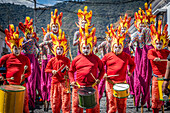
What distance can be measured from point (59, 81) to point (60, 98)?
1.34ft

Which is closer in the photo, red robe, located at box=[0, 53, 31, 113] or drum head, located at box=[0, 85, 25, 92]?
drum head, located at box=[0, 85, 25, 92]

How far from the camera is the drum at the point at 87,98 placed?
3578mm

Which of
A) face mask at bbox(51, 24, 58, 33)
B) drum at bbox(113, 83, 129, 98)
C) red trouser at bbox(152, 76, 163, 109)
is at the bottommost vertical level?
red trouser at bbox(152, 76, 163, 109)

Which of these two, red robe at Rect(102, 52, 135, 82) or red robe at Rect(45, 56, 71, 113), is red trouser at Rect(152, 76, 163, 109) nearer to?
red robe at Rect(102, 52, 135, 82)

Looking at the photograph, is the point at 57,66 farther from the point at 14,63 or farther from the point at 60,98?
the point at 14,63

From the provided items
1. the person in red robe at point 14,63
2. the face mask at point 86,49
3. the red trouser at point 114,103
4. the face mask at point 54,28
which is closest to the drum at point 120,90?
the red trouser at point 114,103

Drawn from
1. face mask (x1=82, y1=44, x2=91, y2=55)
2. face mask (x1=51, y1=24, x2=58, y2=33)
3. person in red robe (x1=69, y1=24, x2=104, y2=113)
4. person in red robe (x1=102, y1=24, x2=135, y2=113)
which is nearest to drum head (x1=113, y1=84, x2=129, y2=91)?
person in red robe (x1=102, y1=24, x2=135, y2=113)

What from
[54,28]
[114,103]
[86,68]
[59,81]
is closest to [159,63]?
[114,103]

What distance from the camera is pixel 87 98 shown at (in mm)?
3578

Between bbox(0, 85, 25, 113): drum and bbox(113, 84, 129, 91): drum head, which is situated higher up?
bbox(113, 84, 129, 91): drum head

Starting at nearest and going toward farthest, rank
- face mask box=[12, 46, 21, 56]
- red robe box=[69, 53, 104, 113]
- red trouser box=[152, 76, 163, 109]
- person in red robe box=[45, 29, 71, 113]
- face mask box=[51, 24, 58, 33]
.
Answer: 1. red robe box=[69, 53, 104, 113]
2. person in red robe box=[45, 29, 71, 113]
3. face mask box=[12, 46, 21, 56]
4. red trouser box=[152, 76, 163, 109]
5. face mask box=[51, 24, 58, 33]

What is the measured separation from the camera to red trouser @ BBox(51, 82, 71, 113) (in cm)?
441

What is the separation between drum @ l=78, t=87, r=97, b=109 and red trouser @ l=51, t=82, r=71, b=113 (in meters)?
0.83

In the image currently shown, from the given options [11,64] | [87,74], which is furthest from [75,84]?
[11,64]
